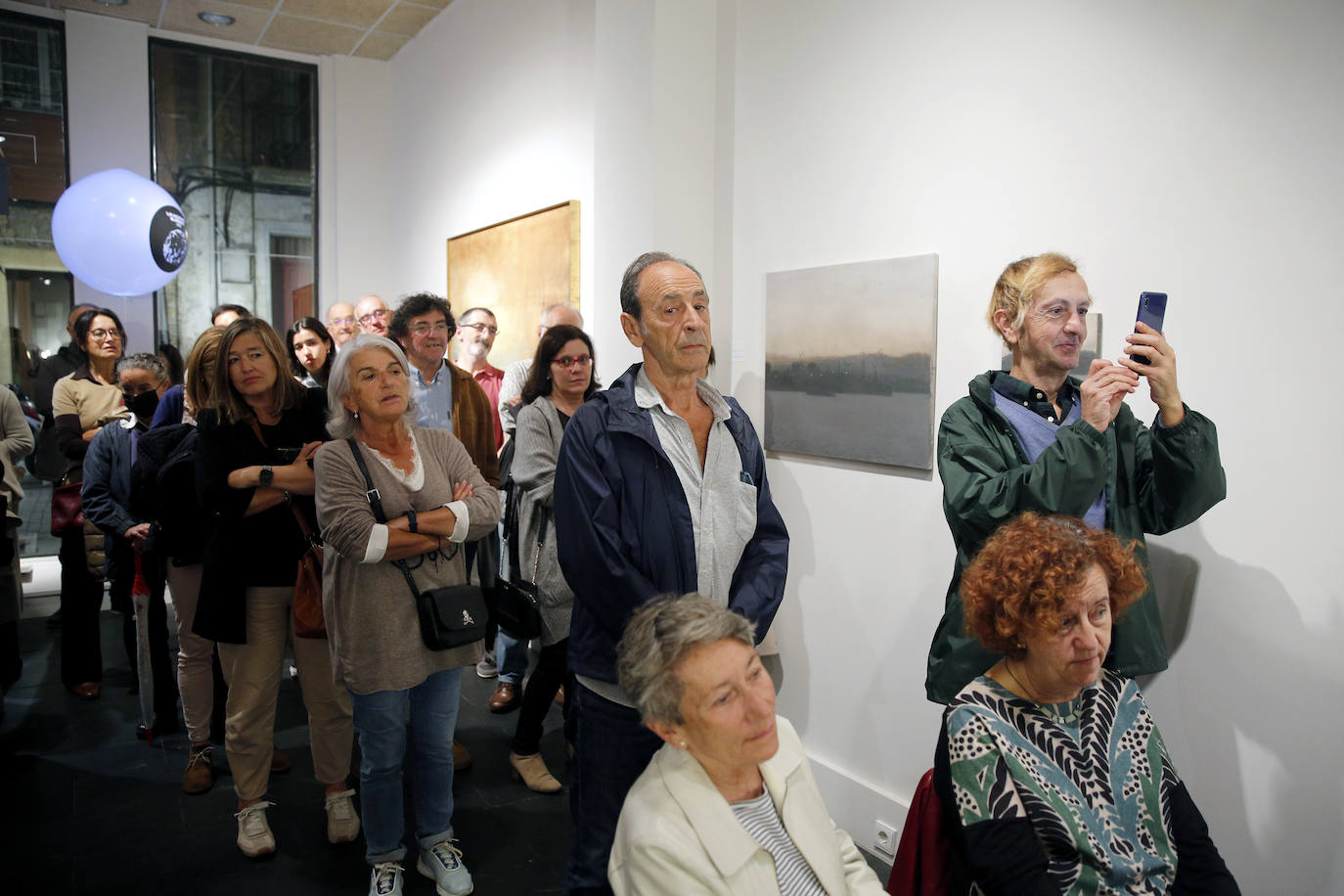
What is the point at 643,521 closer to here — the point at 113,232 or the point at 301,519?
the point at 301,519

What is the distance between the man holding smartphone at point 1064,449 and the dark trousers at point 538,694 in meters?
1.58

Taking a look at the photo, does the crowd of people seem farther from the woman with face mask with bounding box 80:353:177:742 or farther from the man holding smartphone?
the woman with face mask with bounding box 80:353:177:742

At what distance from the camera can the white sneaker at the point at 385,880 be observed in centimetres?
251

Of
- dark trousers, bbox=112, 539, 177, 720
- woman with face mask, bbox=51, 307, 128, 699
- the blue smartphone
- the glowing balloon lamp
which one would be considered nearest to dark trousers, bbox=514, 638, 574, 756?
dark trousers, bbox=112, 539, 177, 720

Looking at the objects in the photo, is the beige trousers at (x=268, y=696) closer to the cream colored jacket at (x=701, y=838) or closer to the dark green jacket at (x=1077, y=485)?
the cream colored jacket at (x=701, y=838)

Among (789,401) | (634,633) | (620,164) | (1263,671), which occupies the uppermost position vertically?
(620,164)

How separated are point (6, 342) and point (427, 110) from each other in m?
3.38

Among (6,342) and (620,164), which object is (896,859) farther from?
(6,342)

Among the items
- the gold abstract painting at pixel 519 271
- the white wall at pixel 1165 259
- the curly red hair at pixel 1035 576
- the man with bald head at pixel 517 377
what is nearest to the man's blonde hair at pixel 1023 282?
the white wall at pixel 1165 259

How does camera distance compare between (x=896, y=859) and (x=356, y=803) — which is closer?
(x=896, y=859)

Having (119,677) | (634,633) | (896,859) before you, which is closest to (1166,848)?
(896,859)

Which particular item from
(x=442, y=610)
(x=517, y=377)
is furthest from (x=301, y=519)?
(x=517, y=377)

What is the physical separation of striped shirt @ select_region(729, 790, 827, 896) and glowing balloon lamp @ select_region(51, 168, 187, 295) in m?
5.42

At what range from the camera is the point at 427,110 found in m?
6.30
